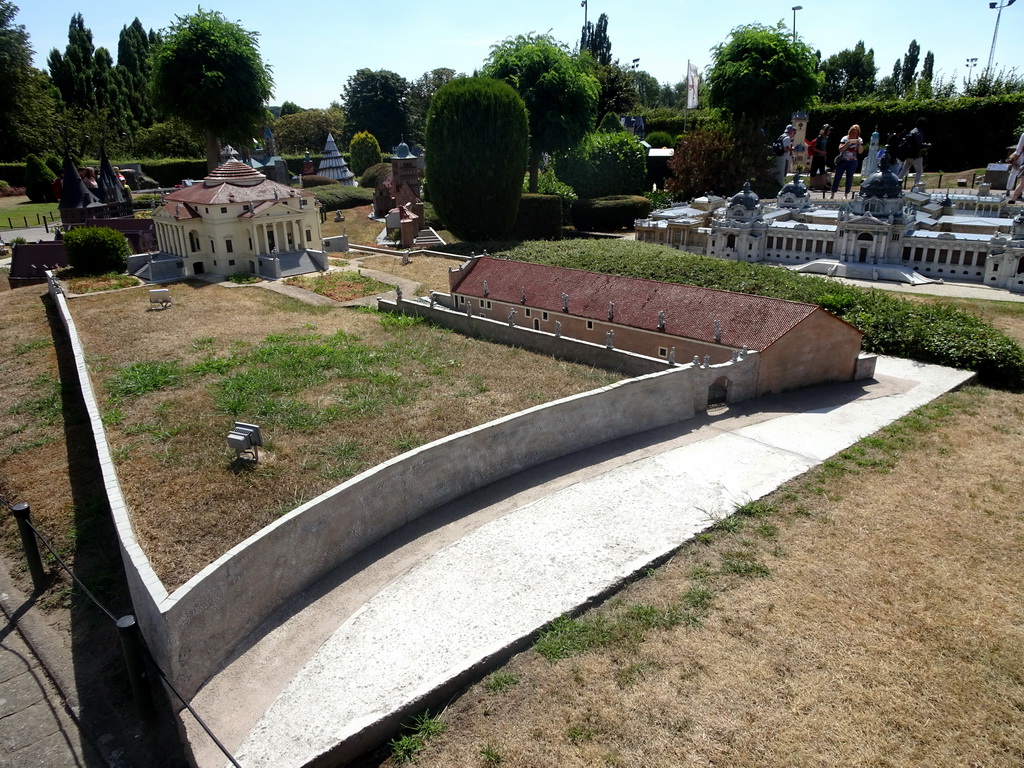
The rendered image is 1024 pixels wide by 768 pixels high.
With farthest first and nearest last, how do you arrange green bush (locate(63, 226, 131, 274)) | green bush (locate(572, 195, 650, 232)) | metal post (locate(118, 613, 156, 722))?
green bush (locate(572, 195, 650, 232)) < green bush (locate(63, 226, 131, 274)) < metal post (locate(118, 613, 156, 722))

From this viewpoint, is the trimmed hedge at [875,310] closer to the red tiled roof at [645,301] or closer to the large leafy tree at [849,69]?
the red tiled roof at [645,301]

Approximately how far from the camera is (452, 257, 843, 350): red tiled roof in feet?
70.0

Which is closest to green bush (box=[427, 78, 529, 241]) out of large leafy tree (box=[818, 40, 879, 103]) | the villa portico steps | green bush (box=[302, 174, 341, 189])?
the villa portico steps

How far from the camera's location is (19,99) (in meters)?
69.0

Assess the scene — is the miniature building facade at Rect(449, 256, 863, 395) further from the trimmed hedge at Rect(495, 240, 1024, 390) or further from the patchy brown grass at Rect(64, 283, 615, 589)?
the trimmed hedge at Rect(495, 240, 1024, 390)

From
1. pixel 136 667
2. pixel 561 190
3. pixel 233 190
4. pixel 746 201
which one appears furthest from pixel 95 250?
pixel 746 201

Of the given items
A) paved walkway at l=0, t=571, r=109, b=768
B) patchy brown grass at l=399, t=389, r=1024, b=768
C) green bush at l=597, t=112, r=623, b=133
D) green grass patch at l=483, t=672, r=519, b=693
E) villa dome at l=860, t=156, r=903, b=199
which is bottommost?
paved walkway at l=0, t=571, r=109, b=768

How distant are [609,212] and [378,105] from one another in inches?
2145

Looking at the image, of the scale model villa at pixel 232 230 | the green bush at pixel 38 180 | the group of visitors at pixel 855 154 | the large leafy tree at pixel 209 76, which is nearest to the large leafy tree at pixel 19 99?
the green bush at pixel 38 180

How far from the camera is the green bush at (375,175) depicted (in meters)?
67.4

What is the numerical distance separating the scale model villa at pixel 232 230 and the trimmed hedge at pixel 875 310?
46.4 feet

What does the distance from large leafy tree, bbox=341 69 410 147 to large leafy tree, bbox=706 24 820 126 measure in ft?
166

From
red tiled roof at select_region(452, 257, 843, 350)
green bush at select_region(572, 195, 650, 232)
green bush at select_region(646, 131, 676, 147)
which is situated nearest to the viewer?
red tiled roof at select_region(452, 257, 843, 350)

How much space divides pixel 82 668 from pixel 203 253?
3041 centimetres
